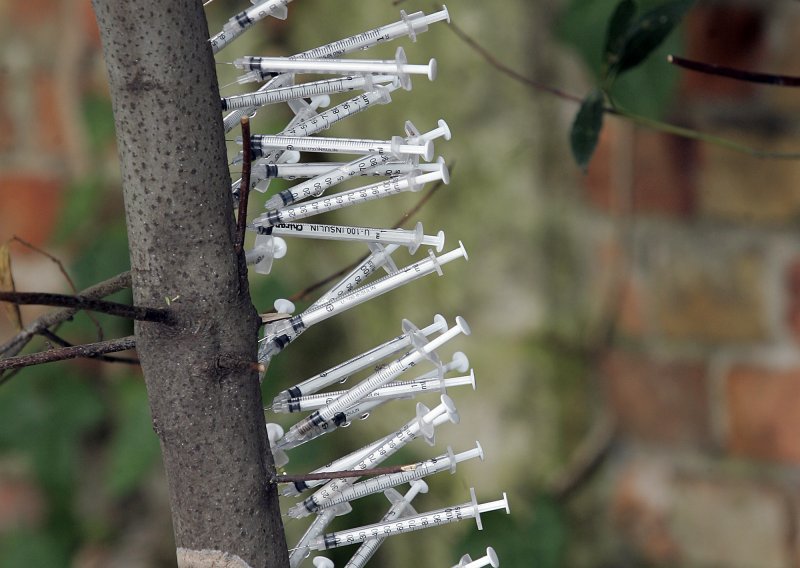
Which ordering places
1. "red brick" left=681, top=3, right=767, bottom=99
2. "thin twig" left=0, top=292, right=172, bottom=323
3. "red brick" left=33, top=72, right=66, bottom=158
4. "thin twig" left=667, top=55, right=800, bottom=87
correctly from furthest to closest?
"red brick" left=33, top=72, right=66, bottom=158
"red brick" left=681, top=3, right=767, bottom=99
"thin twig" left=667, top=55, right=800, bottom=87
"thin twig" left=0, top=292, right=172, bottom=323

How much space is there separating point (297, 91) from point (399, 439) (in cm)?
9

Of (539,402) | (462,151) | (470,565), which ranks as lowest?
(470,565)

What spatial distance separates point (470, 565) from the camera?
22 cm

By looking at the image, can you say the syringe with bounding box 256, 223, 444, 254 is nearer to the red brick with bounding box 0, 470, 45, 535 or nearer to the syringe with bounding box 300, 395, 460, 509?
the syringe with bounding box 300, 395, 460, 509

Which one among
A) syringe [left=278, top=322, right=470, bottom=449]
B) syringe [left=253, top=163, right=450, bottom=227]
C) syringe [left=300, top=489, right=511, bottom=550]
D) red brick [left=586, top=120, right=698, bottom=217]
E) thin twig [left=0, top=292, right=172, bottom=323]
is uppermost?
red brick [left=586, top=120, right=698, bottom=217]

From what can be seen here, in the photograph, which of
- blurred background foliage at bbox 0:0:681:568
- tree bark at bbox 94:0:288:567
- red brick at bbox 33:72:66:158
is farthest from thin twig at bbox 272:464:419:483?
red brick at bbox 33:72:66:158

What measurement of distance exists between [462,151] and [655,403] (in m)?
0.20

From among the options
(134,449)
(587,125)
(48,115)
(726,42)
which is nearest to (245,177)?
(587,125)

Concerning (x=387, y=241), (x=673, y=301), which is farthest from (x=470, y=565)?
(x=673, y=301)

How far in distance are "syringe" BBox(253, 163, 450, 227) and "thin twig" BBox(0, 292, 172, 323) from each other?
35 mm

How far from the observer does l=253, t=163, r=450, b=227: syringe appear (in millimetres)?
216

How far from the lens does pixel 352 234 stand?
228 millimetres

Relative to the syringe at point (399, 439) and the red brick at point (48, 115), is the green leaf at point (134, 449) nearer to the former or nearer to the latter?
the red brick at point (48, 115)

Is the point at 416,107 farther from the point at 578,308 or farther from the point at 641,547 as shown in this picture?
the point at 641,547
